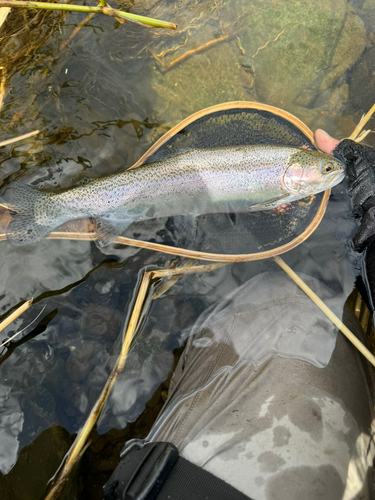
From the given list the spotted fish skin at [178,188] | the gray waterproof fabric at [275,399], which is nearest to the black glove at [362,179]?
the spotted fish skin at [178,188]

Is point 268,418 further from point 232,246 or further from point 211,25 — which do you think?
point 211,25

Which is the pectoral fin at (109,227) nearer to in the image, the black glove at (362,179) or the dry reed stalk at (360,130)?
the black glove at (362,179)

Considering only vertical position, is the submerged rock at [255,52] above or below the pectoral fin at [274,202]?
above

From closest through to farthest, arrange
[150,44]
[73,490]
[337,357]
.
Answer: [337,357] < [73,490] < [150,44]

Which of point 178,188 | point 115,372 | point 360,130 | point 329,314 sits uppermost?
point 178,188

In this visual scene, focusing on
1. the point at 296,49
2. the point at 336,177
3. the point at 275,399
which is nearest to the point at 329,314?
the point at 275,399

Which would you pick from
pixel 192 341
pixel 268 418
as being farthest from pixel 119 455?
pixel 268 418

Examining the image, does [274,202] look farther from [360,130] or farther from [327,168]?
[360,130]
